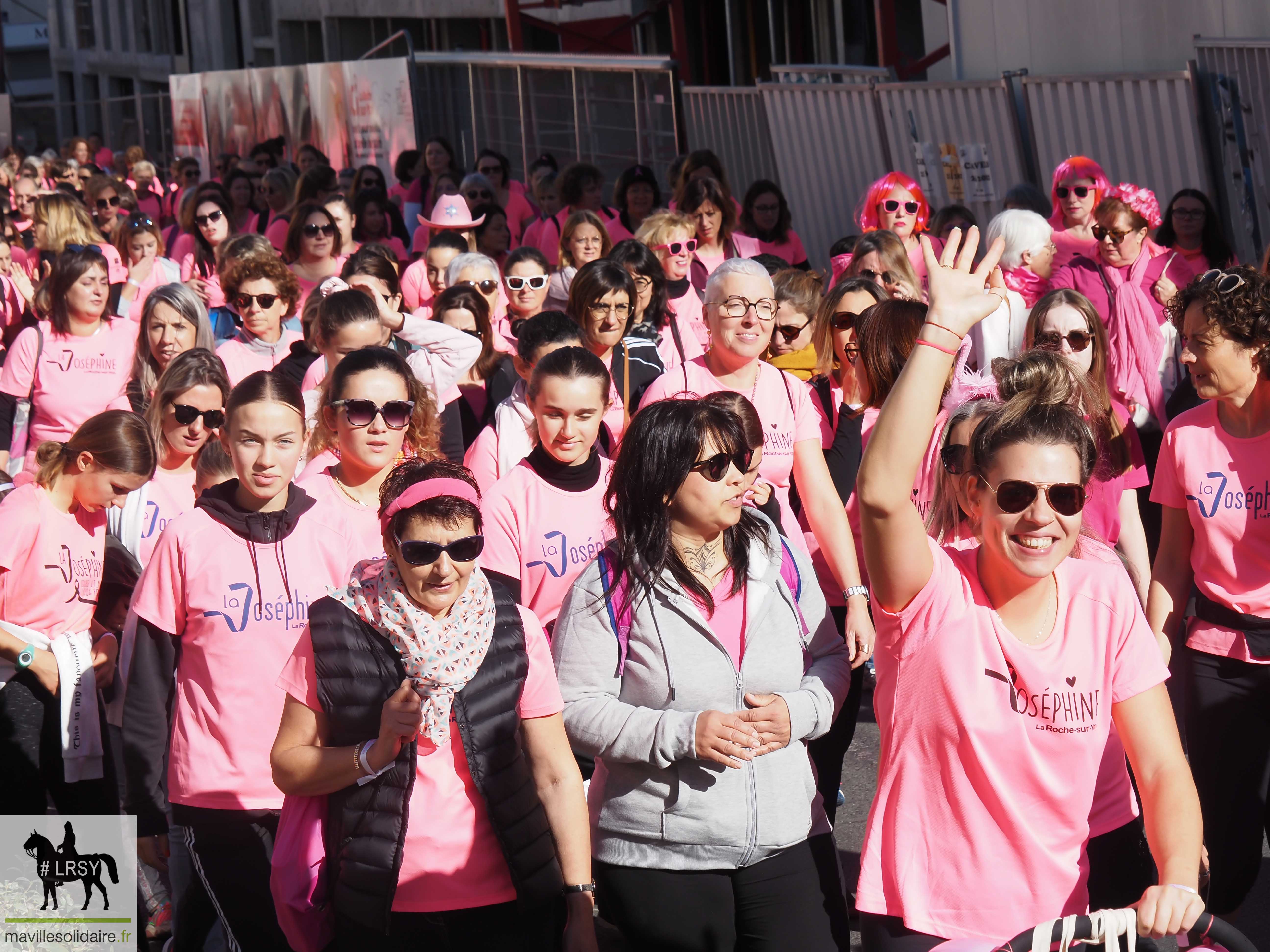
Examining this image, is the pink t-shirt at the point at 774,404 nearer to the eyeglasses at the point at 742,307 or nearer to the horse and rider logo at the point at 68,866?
the eyeglasses at the point at 742,307

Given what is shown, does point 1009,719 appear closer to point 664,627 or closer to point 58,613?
point 664,627

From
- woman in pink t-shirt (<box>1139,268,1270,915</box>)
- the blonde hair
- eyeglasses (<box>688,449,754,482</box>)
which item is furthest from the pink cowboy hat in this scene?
eyeglasses (<box>688,449,754,482</box>)

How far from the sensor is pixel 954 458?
3.31 meters

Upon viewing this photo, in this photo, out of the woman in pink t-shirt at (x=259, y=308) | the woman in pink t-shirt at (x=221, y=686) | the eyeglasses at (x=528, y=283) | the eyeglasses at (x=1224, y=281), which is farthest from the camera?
the eyeglasses at (x=528, y=283)

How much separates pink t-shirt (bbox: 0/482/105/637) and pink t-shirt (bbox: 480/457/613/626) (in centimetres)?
141

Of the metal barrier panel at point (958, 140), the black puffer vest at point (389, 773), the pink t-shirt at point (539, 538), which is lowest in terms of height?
the black puffer vest at point (389, 773)

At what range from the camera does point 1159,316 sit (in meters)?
7.16

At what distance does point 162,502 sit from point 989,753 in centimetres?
323

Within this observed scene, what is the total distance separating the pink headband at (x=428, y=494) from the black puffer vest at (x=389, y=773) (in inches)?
9.6

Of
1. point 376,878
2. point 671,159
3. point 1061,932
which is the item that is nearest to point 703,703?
point 376,878

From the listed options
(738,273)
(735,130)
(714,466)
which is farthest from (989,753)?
(735,130)

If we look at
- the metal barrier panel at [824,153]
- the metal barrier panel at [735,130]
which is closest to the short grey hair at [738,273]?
the metal barrier panel at [824,153]

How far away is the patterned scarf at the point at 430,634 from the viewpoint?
10.2 feet

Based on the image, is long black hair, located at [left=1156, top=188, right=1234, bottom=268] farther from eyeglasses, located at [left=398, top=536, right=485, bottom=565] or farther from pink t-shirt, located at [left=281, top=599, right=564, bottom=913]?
pink t-shirt, located at [left=281, top=599, right=564, bottom=913]
